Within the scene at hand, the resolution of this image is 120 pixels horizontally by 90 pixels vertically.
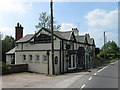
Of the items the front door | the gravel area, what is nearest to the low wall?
the gravel area

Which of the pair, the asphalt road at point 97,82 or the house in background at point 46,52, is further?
the house in background at point 46,52

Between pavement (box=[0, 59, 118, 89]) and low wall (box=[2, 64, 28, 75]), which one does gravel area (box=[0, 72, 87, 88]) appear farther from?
low wall (box=[2, 64, 28, 75])

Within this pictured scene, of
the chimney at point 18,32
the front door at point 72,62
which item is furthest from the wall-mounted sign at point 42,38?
the chimney at point 18,32

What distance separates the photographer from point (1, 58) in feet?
142

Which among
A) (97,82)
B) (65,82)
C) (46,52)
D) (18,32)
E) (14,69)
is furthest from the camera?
(18,32)

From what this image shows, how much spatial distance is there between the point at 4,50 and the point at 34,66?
2428cm

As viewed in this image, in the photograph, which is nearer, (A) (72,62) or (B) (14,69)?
(B) (14,69)

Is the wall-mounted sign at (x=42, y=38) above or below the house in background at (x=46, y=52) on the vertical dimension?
above

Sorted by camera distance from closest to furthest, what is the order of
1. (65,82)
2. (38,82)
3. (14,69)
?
(65,82) < (38,82) < (14,69)

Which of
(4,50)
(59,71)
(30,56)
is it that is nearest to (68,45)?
(59,71)

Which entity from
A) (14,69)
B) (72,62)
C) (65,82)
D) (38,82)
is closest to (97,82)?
(65,82)

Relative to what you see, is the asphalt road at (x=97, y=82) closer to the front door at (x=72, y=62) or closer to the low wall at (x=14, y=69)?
the low wall at (x=14, y=69)

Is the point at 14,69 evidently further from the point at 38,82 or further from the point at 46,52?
the point at 38,82

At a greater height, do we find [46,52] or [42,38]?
[42,38]
